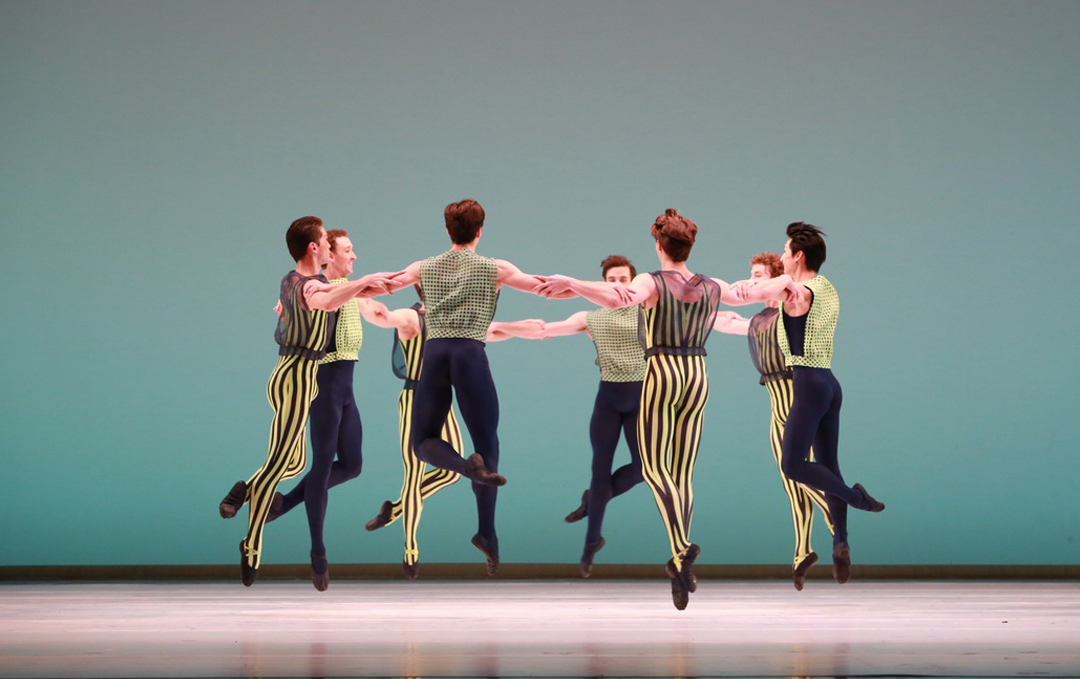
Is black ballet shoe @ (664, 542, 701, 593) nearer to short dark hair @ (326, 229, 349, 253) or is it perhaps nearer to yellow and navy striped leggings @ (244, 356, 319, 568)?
yellow and navy striped leggings @ (244, 356, 319, 568)

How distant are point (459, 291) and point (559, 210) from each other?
3.01 metres

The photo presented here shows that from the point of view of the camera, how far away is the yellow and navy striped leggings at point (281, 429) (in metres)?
5.65

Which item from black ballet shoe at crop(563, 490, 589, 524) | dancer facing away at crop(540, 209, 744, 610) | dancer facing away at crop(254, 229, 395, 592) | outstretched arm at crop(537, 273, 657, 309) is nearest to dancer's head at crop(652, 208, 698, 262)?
dancer facing away at crop(540, 209, 744, 610)

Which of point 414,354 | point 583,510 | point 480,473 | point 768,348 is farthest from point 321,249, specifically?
point 768,348

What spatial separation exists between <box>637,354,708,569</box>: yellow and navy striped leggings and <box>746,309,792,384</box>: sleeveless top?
3.13ft

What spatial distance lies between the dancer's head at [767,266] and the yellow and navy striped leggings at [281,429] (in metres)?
2.49

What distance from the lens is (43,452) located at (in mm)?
7723

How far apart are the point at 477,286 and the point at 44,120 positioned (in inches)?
172

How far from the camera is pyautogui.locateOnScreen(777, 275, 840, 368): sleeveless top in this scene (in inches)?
218

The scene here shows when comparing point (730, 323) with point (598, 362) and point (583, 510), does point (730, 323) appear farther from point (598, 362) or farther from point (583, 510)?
point (583, 510)

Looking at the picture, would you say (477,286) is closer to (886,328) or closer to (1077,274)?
(886,328)

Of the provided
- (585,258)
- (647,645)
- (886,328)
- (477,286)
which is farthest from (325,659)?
(886,328)

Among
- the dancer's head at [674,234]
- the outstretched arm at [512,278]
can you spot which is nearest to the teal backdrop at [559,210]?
the dancer's head at [674,234]

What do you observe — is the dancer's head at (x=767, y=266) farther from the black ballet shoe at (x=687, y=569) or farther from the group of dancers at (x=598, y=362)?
the black ballet shoe at (x=687, y=569)
